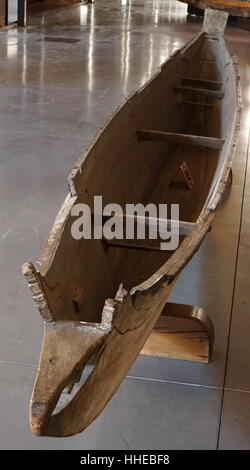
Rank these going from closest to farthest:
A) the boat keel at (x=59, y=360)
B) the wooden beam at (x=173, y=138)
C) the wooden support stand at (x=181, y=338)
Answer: the boat keel at (x=59, y=360), the wooden support stand at (x=181, y=338), the wooden beam at (x=173, y=138)

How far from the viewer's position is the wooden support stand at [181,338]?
2.30 m

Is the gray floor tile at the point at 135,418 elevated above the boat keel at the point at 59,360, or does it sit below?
below

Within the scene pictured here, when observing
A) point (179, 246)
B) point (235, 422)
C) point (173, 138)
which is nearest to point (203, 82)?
point (173, 138)

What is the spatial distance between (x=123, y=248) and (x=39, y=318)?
1.46 ft

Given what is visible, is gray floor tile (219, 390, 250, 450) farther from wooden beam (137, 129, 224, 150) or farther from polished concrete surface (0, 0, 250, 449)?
wooden beam (137, 129, 224, 150)

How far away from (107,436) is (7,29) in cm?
889

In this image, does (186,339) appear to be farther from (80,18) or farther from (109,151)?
(80,18)

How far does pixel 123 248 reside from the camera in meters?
2.39

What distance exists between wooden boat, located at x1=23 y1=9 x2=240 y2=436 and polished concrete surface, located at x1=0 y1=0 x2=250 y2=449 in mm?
308

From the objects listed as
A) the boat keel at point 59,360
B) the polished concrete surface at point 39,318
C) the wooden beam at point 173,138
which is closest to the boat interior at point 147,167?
the wooden beam at point 173,138

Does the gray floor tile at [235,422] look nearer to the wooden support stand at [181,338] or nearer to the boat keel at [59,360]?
the wooden support stand at [181,338]

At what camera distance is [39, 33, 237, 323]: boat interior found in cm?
191

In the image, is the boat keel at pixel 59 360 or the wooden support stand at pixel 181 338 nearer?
the boat keel at pixel 59 360

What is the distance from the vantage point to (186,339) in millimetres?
2328
